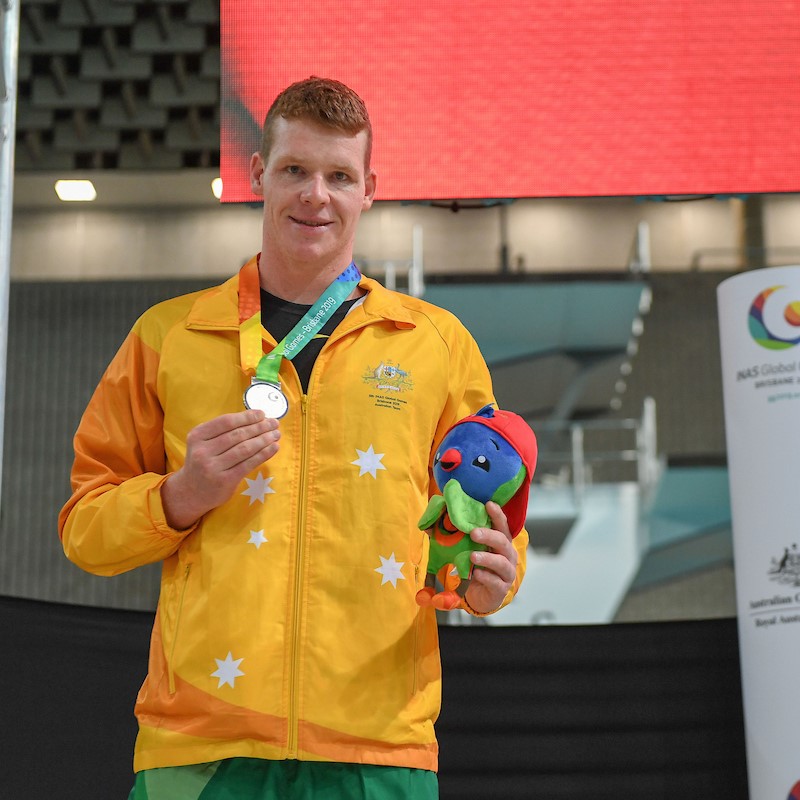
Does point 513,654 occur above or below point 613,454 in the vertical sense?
below

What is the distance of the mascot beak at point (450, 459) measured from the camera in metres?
1.43

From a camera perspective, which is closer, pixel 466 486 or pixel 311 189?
pixel 466 486

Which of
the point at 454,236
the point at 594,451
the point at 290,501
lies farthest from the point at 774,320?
the point at 454,236

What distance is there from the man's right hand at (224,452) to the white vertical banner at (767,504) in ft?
4.56

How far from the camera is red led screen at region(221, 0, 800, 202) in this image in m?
3.09

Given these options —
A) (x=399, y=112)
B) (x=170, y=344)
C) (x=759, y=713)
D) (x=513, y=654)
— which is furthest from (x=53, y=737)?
(x=399, y=112)

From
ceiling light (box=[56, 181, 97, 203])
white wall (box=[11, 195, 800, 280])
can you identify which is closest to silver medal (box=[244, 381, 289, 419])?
white wall (box=[11, 195, 800, 280])

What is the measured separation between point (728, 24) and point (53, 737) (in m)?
2.44

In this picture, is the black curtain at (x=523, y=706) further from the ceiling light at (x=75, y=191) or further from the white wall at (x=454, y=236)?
the ceiling light at (x=75, y=191)

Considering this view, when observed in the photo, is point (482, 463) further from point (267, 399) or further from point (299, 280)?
point (299, 280)

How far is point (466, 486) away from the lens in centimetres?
144

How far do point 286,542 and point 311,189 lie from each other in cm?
48

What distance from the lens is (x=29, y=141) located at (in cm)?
1025

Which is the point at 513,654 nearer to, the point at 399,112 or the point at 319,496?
the point at 319,496
